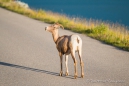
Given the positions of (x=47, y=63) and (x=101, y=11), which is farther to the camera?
(x=101, y=11)

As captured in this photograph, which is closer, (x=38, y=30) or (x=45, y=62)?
(x=45, y=62)

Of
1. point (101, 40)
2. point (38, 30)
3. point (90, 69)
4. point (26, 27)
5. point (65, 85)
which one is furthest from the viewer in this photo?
point (26, 27)

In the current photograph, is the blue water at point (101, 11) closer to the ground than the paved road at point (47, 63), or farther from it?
farther from it

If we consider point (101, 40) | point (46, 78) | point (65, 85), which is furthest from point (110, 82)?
point (101, 40)

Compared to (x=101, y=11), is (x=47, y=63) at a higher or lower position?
lower

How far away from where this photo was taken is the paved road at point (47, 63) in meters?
7.71

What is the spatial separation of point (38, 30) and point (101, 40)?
172 inches

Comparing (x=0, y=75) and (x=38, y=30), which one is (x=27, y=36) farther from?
(x=0, y=75)

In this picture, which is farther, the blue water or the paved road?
the blue water

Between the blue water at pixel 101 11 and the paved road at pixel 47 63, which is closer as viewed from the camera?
the paved road at pixel 47 63

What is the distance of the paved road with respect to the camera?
771cm

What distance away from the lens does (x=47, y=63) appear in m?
9.62

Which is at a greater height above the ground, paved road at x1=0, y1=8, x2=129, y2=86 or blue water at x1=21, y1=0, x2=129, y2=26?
blue water at x1=21, y1=0, x2=129, y2=26

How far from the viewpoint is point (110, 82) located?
764 cm
